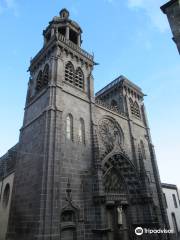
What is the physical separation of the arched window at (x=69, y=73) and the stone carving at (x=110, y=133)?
17.0ft

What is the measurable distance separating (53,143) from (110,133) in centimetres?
791

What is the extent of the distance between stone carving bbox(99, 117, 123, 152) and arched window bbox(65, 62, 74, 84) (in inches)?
204

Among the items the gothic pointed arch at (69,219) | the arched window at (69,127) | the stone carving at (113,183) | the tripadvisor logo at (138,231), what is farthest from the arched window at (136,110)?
the gothic pointed arch at (69,219)

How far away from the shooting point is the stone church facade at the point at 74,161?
1209 cm

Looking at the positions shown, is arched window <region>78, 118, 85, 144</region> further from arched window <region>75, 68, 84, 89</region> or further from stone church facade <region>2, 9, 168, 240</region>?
arched window <region>75, 68, 84, 89</region>

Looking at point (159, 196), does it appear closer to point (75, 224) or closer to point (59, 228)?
point (75, 224)

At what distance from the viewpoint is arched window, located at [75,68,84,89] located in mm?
19031

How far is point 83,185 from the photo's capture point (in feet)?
45.2

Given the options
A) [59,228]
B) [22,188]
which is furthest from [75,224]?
[22,188]

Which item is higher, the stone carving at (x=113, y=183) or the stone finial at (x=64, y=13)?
the stone finial at (x=64, y=13)

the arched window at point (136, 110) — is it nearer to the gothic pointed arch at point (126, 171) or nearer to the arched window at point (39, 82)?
the gothic pointed arch at point (126, 171)

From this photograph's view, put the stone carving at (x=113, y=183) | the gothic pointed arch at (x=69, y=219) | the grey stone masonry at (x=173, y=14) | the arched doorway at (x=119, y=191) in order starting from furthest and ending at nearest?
the stone carving at (x=113, y=183) → the arched doorway at (x=119, y=191) → the gothic pointed arch at (x=69, y=219) → the grey stone masonry at (x=173, y=14)

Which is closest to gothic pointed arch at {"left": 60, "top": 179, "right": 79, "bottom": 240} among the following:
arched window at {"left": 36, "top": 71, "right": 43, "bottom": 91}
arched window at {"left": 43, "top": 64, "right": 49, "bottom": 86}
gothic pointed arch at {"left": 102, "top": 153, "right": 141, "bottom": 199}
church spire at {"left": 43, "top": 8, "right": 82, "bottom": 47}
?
gothic pointed arch at {"left": 102, "top": 153, "right": 141, "bottom": 199}

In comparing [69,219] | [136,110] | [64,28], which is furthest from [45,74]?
[136,110]
